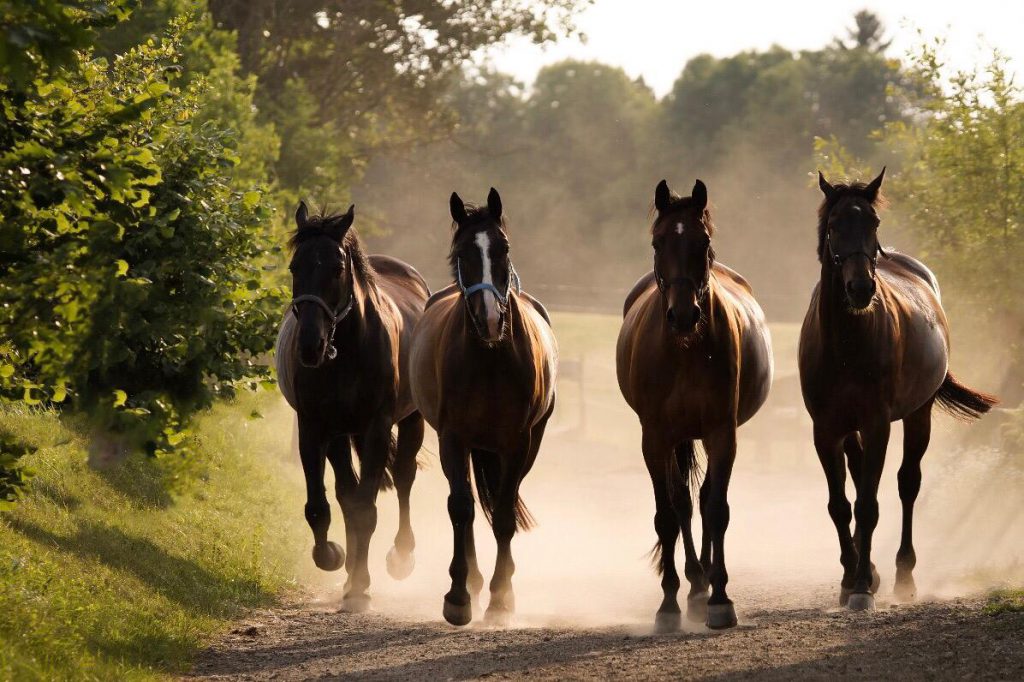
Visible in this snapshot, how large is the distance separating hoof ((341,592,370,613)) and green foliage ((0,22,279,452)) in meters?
1.87

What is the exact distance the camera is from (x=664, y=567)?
8.87 m

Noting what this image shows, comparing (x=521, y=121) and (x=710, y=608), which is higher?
(x=521, y=121)

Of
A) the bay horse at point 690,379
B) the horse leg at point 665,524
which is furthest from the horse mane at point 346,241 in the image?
the horse leg at point 665,524

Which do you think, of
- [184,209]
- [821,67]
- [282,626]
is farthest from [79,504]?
[821,67]

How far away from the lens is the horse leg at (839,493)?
934 centimetres

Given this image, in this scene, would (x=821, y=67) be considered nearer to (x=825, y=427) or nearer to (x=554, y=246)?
(x=554, y=246)

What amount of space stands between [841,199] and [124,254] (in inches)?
193

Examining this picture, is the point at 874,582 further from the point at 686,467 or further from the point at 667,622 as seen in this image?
the point at 667,622

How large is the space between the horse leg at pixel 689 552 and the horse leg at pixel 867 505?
1018 mm

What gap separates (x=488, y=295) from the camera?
8.25 metres

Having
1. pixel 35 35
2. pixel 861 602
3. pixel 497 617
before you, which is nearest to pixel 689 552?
pixel 861 602

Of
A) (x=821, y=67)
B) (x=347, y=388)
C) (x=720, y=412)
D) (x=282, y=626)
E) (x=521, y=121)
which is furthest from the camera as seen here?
(x=521, y=121)

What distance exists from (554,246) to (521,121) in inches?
758

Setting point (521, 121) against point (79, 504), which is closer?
point (79, 504)
